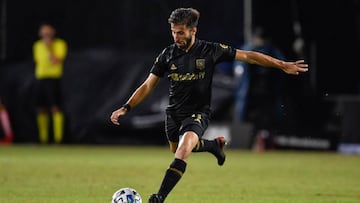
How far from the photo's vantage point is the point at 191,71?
1059 centimetres

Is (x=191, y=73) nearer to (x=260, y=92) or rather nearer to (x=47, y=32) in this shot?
(x=260, y=92)

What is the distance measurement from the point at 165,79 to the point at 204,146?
10749 mm

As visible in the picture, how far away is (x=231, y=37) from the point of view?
2142 centimetres

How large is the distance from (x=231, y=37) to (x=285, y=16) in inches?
50.5

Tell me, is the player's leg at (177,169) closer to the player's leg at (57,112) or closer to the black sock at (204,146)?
the black sock at (204,146)

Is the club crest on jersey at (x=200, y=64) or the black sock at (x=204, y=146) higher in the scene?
the club crest on jersey at (x=200, y=64)

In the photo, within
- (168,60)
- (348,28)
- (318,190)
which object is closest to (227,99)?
(348,28)

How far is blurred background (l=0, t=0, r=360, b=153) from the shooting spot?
21.3 m

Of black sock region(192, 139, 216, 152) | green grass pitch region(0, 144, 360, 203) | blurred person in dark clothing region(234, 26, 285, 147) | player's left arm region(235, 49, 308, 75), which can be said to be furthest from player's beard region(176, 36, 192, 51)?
blurred person in dark clothing region(234, 26, 285, 147)

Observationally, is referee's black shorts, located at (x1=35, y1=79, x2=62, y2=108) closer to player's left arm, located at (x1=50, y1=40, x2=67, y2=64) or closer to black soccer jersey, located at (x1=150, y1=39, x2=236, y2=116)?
player's left arm, located at (x1=50, y1=40, x2=67, y2=64)

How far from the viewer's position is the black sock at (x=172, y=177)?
9359mm

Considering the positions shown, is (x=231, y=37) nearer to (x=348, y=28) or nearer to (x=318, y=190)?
(x=348, y=28)

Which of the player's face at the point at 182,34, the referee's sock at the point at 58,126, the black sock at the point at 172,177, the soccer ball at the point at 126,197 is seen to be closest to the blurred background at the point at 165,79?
the referee's sock at the point at 58,126

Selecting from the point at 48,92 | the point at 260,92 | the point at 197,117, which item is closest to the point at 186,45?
the point at 197,117
